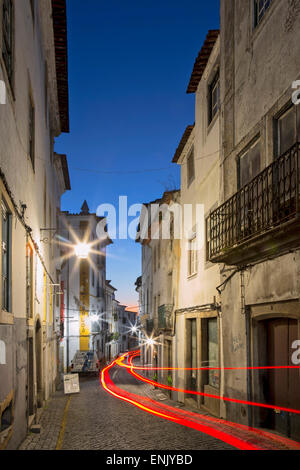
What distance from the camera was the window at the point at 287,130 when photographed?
8.51 meters

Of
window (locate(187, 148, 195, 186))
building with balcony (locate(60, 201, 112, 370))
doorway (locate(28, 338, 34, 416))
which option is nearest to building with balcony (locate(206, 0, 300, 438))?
doorway (locate(28, 338, 34, 416))

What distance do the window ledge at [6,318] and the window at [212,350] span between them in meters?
7.68

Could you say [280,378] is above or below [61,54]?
below

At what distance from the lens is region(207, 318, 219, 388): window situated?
1433 centimetres

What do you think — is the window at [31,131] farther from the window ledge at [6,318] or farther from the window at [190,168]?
the window at [190,168]

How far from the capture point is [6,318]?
7.44 metres

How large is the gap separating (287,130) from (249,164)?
1.99 m

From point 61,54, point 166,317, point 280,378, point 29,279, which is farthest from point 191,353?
point 61,54

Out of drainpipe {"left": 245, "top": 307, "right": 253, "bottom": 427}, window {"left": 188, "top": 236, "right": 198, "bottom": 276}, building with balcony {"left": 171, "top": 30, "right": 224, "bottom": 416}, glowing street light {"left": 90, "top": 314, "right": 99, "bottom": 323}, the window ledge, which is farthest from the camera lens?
glowing street light {"left": 90, "top": 314, "right": 99, "bottom": 323}

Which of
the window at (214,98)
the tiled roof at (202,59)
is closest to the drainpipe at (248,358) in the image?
the window at (214,98)

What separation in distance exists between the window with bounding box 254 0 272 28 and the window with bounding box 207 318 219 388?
832cm

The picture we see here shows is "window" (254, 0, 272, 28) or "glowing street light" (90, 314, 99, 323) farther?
"glowing street light" (90, 314, 99, 323)

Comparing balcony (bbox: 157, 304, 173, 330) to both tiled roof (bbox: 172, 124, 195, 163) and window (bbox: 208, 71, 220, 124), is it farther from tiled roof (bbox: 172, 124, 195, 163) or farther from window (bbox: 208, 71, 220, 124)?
window (bbox: 208, 71, 220, 124)

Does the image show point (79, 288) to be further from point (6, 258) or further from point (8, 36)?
point (8, 36)
